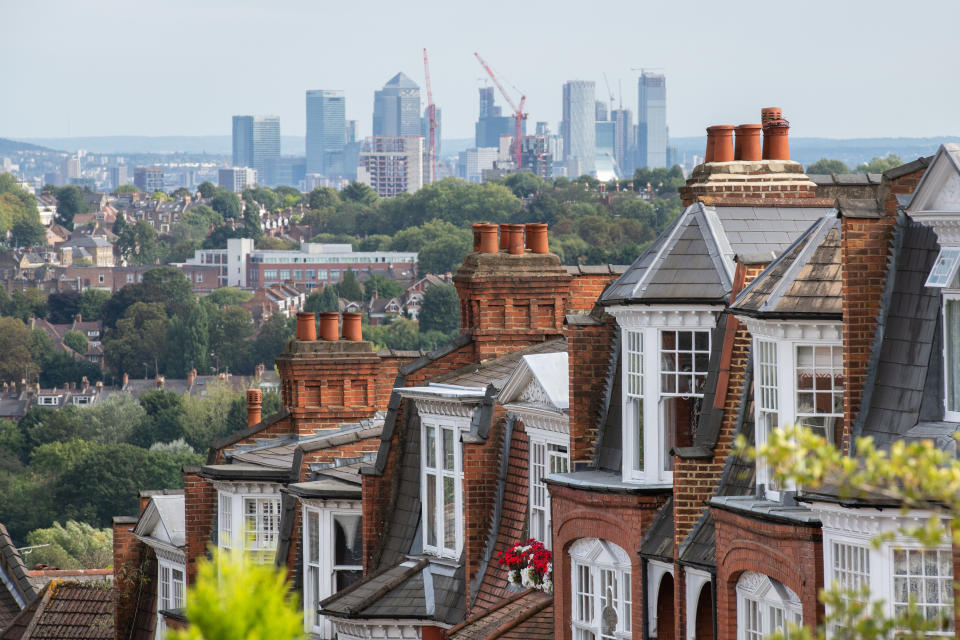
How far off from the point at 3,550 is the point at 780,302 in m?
29.4

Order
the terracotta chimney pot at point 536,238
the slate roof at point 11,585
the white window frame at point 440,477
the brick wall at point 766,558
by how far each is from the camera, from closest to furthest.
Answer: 1. the brick wall at point 766,558
2. the white window frame at point 440,477
3. the terracotta chimney pot at point 536,238
4. the slate roof at point 11,585

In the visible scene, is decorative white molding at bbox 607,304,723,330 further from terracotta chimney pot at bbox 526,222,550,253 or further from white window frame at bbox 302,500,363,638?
terracotta chimney pot at bbox 526,222,550,253

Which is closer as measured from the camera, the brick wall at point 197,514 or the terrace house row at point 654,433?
the terrace house row at point 654,433

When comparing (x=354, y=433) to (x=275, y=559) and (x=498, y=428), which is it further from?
(x=498, y=428)

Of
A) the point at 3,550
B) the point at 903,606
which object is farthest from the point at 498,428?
the point at 3,550

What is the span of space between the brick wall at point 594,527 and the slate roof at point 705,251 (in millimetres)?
1871

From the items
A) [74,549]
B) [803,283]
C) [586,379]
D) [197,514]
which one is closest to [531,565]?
[586,379]

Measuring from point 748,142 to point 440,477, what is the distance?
625cm

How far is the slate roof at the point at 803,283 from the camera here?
19328 mm

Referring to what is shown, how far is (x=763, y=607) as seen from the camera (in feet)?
63.9

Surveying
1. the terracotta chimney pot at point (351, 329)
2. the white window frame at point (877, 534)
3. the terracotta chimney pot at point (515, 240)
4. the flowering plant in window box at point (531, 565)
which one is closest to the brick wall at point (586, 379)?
the flowering plant in window box at point (531, 565)

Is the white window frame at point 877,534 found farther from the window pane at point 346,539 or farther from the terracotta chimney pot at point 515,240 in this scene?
the terracotta chimney pot at point 515,240

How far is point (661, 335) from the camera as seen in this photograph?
22.5 metres

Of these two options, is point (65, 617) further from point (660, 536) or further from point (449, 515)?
point (660, 536)
